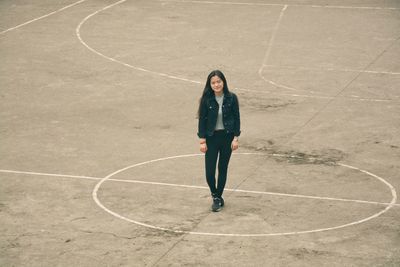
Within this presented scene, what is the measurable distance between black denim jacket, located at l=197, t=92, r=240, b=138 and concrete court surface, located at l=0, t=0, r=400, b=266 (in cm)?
123

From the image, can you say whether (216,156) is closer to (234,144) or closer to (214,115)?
(234,144)

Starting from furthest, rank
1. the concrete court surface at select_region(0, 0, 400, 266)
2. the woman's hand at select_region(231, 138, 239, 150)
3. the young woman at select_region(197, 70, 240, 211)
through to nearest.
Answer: the woman's hand at select_region(231, 138, 239, 150) → the young woman at select_region(197, 70, 240, 211) → the concrete court surface at select_region(0, 0, 400, 266)

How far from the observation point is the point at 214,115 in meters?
13.8

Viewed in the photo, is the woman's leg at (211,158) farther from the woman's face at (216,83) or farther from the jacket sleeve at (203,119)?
the woman's face at (216,83)

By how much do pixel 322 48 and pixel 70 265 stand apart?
15455 mm

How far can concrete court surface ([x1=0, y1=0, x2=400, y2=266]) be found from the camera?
1280 centimetres

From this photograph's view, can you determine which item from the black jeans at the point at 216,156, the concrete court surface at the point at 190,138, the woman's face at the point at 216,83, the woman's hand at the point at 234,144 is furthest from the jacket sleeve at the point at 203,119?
the concrete court surface at the point at 190,138

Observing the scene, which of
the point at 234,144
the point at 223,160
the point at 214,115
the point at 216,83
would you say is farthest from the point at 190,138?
the point at 216,83

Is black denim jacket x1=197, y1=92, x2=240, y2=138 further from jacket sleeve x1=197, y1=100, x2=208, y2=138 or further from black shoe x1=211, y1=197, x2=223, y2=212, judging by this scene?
black shoe x1=211, y1=197, x2=223, y2=212

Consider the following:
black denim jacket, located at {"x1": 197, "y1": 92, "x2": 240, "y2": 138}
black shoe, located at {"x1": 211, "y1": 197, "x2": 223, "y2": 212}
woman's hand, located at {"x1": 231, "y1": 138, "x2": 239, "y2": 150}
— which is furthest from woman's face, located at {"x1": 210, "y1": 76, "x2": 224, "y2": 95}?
black shoe, located at {"x1": 211, "y1": 197, "x2": 223, "y2": 212}

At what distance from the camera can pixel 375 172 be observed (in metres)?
15.9

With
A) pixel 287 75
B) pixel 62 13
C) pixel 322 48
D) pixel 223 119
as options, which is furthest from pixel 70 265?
pixel 62 13

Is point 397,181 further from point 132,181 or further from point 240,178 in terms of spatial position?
point 132,181

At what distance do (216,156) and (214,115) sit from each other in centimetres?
65
